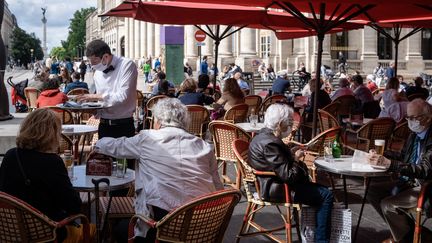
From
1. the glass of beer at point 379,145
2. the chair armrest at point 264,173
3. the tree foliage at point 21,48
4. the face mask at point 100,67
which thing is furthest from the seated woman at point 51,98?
the tree foliage at point 21,48

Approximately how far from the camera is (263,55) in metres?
50.0

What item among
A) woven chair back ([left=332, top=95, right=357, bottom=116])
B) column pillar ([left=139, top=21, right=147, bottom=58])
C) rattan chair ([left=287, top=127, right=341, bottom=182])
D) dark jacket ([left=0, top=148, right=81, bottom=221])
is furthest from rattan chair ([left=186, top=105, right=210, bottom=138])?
column pillar ([left=139, top=21, right=147, bottom=58])

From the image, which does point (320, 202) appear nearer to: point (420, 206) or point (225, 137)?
point (420, 206)

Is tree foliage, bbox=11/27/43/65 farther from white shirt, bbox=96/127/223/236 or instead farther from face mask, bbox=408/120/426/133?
white shirt, bbox=96/127/223/236

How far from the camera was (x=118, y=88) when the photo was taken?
681 centimetres

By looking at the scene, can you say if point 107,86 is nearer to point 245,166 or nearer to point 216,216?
point 245,166

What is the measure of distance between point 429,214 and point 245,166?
1633 mm

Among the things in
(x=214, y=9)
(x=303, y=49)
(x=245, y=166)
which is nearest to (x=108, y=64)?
(x=245, y=166)

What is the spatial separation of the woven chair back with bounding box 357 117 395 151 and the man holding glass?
2471 mm

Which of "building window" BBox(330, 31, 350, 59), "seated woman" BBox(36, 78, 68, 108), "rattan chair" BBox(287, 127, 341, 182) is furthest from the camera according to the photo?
"building window" BBox(330, 31, 350, 59)

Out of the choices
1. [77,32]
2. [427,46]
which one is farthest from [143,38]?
[77,32]

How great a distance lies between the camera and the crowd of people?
3963mm

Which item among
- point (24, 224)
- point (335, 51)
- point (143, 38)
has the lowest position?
point (24, 224)

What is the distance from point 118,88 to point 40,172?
3003mm
